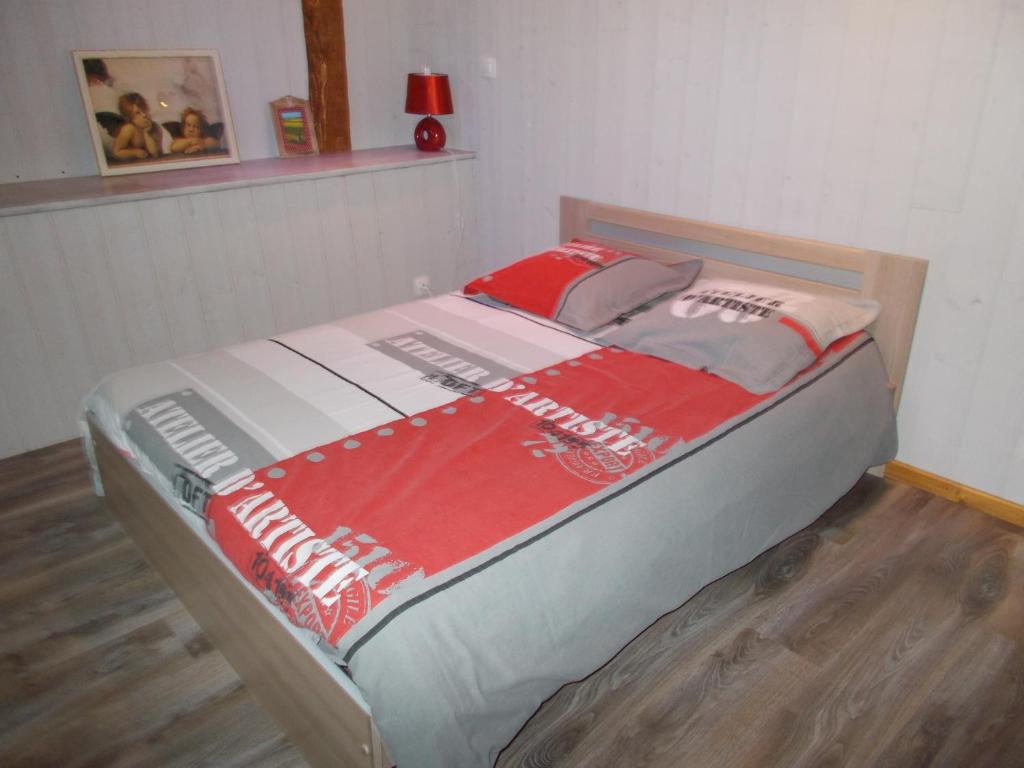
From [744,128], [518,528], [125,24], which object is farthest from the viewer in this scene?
[125,24]

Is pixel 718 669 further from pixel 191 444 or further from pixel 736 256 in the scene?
pixel 736 256

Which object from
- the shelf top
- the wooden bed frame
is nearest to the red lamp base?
the shelf top

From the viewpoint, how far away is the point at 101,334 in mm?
2926

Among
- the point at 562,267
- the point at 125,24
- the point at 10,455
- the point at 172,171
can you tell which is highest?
the point at 125,24

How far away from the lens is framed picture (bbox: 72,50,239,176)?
305 centimetres

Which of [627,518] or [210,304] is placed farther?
[210,304]

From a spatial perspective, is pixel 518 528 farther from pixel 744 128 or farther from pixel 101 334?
pixel 101 334

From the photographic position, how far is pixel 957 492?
2.45 m

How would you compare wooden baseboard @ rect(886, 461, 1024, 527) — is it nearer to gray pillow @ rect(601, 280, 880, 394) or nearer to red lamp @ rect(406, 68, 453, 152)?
gray pillow @ rect(601, 280, 880, 394)

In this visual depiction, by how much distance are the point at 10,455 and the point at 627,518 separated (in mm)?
2507

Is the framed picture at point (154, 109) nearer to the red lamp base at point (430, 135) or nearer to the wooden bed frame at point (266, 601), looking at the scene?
the red lamp base at point (430, 135)

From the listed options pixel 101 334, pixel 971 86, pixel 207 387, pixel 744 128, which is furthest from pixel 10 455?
pixel 971 86

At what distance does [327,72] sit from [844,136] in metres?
2.43

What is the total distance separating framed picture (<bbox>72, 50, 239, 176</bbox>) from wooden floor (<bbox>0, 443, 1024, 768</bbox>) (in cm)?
169
